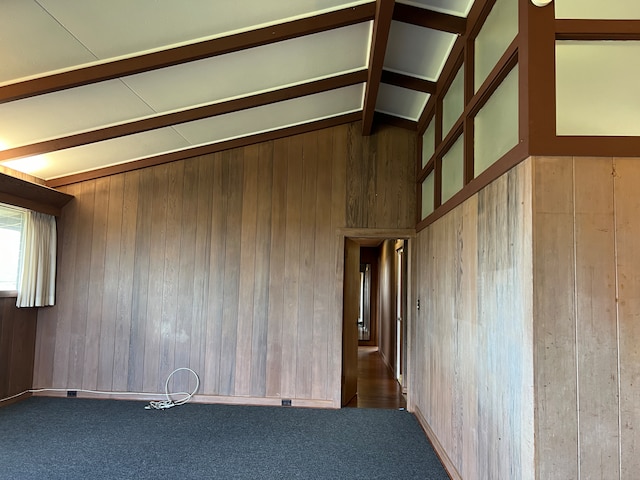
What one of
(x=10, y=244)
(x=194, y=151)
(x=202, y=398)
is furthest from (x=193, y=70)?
(x=202, y=398)

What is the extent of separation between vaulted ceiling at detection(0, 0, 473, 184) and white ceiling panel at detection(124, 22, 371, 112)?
1 cm

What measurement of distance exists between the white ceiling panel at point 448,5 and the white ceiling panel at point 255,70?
0.40 meters

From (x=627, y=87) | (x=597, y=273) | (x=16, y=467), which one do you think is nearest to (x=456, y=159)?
(x=627, y=87)

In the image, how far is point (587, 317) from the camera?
1774 millimetres

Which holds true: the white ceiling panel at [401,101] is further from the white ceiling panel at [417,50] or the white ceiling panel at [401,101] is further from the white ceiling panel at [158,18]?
the white ceiling panel at [158,18]

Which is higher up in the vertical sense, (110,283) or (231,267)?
(231,267)

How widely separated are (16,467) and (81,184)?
117 inches

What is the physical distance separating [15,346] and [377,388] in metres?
4.14

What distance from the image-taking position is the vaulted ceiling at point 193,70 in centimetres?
255

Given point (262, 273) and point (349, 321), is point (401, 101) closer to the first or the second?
point (262, 273)

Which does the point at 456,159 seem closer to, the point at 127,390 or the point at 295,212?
the point at 295,212

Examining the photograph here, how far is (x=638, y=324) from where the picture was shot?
5.72 ft

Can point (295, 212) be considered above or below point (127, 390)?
above

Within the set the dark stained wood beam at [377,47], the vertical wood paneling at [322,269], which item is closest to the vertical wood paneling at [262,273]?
the vertical wood paneling at [322,269]
